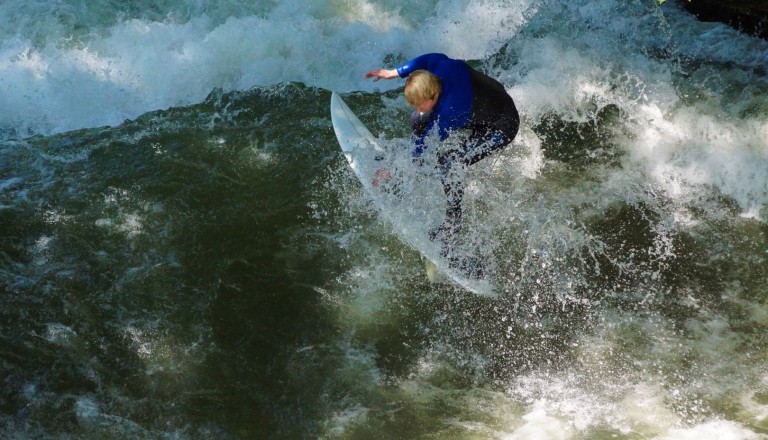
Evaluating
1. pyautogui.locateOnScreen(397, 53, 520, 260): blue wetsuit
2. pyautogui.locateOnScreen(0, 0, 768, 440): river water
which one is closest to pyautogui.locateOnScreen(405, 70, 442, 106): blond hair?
pyautogui.locateOnScreen(397, 53, 520, 260): blue wetsuit

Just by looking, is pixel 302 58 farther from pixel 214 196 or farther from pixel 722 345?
pixel 722 345

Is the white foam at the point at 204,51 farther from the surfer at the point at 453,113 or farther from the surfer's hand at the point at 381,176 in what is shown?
the surfer at the point at 453,113

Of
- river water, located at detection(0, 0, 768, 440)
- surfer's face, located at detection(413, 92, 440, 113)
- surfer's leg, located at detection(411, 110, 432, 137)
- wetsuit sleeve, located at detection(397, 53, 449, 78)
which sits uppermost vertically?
wetsuit sleeve, located at detection(397, 53, 449, 78)

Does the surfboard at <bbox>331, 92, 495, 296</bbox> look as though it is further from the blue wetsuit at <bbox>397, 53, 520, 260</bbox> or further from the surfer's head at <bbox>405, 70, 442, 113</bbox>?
the surfer's head at <bbox>405, 70, 442, 113</bbox>

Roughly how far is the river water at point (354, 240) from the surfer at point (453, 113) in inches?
19.6

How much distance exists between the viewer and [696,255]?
4.83m

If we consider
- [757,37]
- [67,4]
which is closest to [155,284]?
[67,4]

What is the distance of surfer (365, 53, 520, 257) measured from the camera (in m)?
4.08

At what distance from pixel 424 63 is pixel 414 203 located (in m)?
0.99

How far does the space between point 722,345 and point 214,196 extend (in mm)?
3585

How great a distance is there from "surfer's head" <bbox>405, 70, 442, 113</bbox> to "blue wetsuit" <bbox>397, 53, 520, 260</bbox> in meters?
0.11

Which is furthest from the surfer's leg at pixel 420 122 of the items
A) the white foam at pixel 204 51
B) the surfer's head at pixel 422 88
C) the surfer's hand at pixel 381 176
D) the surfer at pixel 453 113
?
the white foam at pixel 204 51

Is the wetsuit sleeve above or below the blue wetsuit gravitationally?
above

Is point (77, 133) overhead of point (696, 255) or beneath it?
overhead
